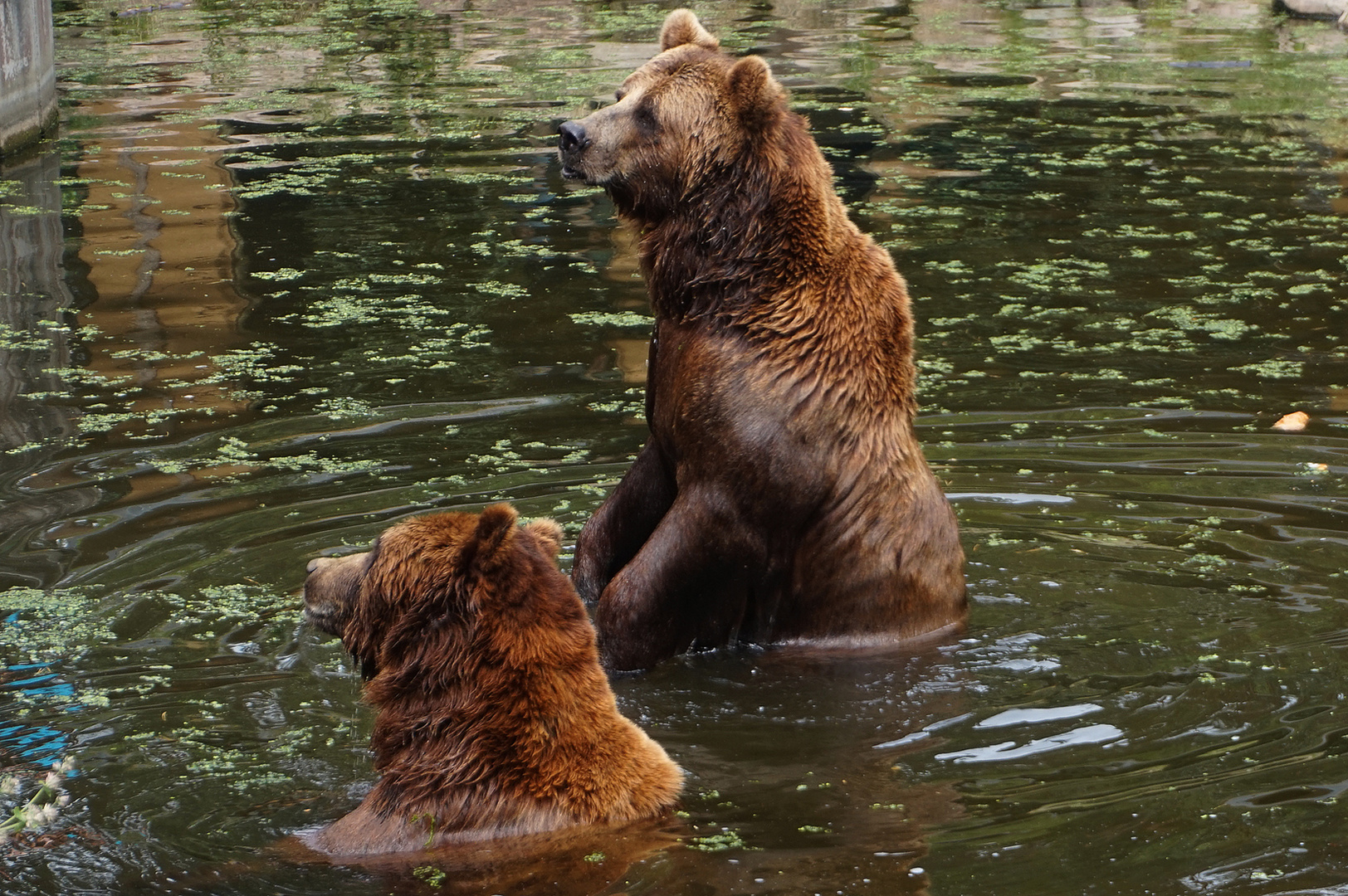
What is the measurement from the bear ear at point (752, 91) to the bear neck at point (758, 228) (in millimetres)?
83

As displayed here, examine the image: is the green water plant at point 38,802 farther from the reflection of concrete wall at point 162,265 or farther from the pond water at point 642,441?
the reflection of concrete wall at point 162,265

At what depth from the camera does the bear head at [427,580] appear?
191 inches

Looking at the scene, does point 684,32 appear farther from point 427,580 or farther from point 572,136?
point 427,580

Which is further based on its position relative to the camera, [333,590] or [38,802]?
[333,590]

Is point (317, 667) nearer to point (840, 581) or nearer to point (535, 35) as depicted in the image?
point (840, 581)

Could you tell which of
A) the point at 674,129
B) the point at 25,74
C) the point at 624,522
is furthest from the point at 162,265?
the point at 674,129

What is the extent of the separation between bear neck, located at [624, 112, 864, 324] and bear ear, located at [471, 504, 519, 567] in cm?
198

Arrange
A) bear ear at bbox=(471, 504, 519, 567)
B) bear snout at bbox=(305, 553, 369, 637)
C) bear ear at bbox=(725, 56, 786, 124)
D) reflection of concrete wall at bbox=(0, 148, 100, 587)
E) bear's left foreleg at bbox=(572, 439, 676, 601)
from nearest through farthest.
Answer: bear ear at bbox=(471, 504, 519, 567)
bear snout at bbox=(305, 553, 369, 637)
bear ear at bbox=(725, 56, 786, 124)
bear's left foreleg at bbox=(572, 439, 676, 601)
reflection of concrete wall at bbox=(0, 148, 100, 587)

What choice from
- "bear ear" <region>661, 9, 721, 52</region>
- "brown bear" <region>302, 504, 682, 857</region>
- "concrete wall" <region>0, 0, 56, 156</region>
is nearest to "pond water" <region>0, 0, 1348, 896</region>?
"brown bear" <region>302, 504, 682, 857</region>

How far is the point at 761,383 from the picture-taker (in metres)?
6.38

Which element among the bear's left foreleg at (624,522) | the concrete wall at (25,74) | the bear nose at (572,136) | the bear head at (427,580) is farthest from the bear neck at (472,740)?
the concrete wall at (25,74)

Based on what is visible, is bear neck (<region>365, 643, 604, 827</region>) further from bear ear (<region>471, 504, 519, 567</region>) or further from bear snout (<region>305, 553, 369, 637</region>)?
bear snout (<region>305, 553, 369, 637</region>)

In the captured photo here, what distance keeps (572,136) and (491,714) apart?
2.76 metres

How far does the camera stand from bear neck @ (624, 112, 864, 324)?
642 centimetres
